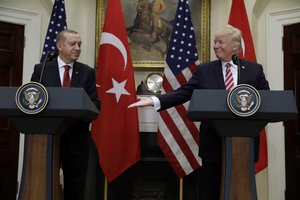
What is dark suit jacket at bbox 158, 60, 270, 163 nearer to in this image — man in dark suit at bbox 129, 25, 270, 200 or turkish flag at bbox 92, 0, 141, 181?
man in dark suit at bbox 129, 25, 270, 200

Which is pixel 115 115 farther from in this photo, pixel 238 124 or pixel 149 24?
pixel 238 124

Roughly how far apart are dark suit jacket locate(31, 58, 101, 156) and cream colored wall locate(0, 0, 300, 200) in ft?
7.40

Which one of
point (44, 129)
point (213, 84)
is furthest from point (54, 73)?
point (213, 84)

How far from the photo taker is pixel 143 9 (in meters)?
5.38

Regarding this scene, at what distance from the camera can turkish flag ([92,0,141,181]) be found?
14.6 feet

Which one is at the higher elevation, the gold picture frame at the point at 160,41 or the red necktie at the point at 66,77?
the gold picture frame at the point at 160,41

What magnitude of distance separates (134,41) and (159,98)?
8.63 ft

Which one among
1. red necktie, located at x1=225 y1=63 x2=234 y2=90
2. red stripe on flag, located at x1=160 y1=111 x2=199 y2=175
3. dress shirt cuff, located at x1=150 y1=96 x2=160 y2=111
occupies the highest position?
red necktie, located at x1=225 y1=63 x2=234 y2=90

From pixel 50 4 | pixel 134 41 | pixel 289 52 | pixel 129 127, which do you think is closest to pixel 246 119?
pixel 129 127

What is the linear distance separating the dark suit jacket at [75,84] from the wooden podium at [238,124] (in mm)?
927

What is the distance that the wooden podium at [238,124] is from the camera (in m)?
2.30

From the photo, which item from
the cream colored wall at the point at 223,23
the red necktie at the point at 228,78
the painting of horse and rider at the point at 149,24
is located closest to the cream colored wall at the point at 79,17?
the cream colored wall at the point at 223,23

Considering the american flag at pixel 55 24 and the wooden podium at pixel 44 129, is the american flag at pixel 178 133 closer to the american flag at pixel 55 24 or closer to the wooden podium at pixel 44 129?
the american flag at pixel 55 24

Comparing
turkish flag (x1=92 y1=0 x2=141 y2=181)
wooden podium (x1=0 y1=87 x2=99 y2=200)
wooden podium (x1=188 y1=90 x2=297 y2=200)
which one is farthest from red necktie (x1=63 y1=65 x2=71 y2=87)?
turkish flag (x1=92 y1=0 x2=141 y2=181)
